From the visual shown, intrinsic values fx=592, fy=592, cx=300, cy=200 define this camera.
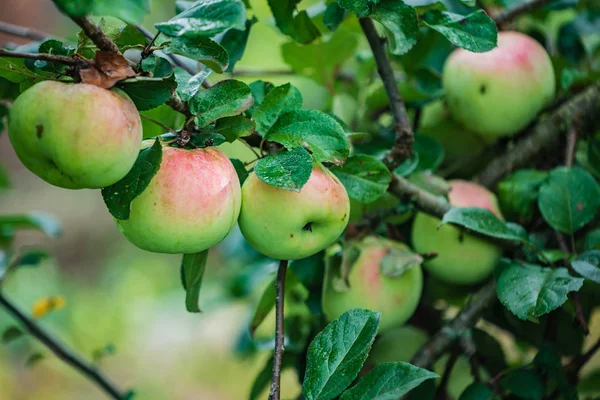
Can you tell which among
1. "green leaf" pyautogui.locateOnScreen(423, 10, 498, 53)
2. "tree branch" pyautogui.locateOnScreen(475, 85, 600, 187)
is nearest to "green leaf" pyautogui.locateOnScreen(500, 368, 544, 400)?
"tree branch" pyautogui.locateOnScreen(475, 85, 600, 187)

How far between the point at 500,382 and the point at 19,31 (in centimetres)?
62

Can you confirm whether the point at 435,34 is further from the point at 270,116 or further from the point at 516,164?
the point at 270,116

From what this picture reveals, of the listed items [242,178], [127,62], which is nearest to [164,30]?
[127,62]

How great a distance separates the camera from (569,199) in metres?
0.62

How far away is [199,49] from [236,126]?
0.22 feet

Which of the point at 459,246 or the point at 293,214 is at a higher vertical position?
the point at 293,214

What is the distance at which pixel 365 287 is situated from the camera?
625 mm

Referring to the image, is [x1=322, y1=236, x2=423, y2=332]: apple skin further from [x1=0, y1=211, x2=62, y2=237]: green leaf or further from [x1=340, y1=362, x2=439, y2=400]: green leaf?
[x1=0, y1=211, x2=62, y2=237]: green leaf

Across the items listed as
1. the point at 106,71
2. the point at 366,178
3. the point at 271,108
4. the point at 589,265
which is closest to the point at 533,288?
the point at 589,265

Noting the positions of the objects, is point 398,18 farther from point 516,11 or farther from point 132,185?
point 516,11

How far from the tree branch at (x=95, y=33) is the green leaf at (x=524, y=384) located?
50 centimetres

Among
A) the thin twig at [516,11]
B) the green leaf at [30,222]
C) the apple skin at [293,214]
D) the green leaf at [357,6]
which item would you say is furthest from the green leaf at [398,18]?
the green leaf at [30,222]

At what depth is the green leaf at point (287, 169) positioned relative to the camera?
407 mm

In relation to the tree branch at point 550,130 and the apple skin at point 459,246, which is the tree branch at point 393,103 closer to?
the apple skin at point 459,246
